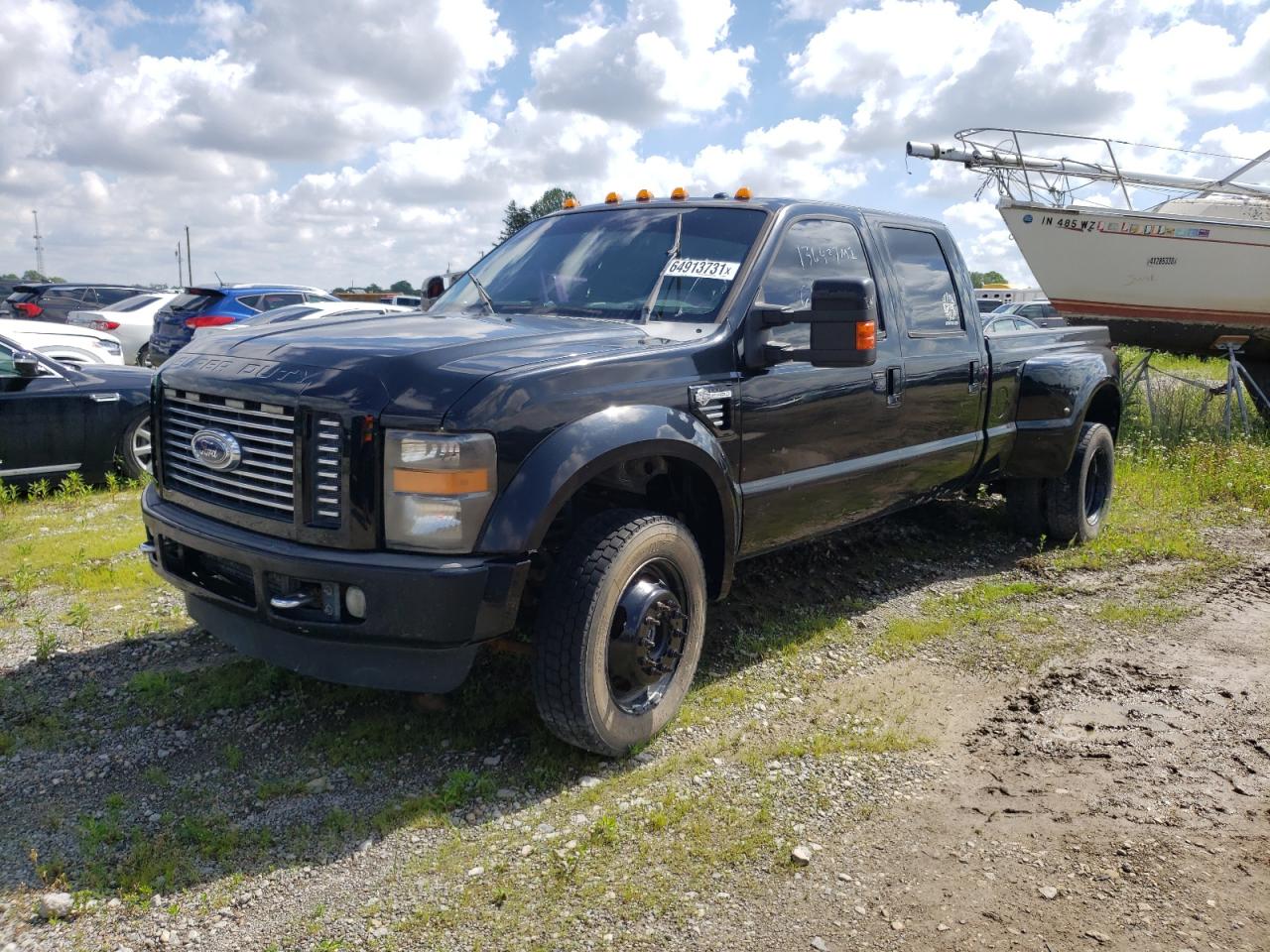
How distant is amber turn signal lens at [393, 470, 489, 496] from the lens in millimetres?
3080

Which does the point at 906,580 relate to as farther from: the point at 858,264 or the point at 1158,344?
the point at 1158,344

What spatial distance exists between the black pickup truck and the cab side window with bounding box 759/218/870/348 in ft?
0.05

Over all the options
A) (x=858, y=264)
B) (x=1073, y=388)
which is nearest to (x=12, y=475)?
Answer: (x=858, y=264)

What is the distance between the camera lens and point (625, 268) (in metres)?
4.40

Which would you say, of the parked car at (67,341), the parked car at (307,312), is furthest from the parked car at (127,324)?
the parked car at (67,341)

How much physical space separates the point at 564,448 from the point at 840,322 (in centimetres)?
114

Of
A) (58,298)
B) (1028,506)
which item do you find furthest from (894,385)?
(58,298)

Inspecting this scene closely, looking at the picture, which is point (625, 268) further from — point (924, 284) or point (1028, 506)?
point (1028, 506)

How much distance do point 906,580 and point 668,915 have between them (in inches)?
142

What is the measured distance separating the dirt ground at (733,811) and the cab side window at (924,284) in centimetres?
165

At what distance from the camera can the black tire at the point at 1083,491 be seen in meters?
6.43

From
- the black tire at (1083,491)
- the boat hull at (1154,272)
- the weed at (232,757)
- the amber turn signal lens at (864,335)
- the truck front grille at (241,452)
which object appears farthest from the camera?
the boat hull at (1154,272)

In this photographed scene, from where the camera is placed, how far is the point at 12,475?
7590 mm

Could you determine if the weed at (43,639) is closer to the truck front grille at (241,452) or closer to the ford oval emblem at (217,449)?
the truck front grille at (241,452)
